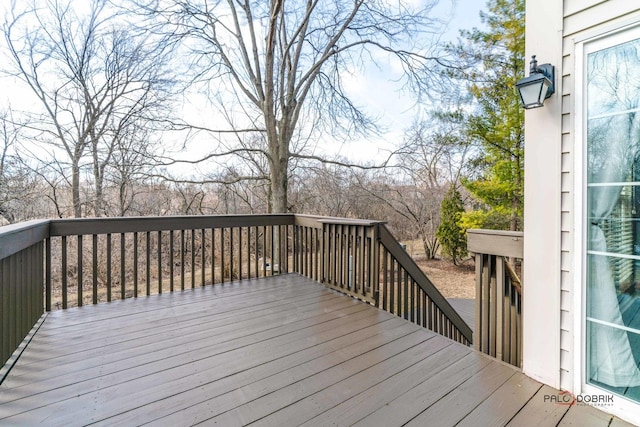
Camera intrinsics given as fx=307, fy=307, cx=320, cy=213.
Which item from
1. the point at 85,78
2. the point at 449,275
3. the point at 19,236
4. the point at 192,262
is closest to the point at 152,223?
the point at 192,262

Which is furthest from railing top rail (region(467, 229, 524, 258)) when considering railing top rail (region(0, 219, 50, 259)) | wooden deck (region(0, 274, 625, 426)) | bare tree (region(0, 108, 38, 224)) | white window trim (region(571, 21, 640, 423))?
bare tree (region(0, 108, 38, 224))

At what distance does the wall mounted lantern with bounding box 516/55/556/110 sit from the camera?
1.74 m

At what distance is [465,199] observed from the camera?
11.0 meters

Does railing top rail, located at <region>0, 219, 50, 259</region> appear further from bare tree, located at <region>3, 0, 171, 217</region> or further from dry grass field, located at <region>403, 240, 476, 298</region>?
dry grass field, located at <region>403, 240, 476, 298</region>

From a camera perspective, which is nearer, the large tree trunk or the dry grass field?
the large tree trunk

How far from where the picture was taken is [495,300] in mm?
2279

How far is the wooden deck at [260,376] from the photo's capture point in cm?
162

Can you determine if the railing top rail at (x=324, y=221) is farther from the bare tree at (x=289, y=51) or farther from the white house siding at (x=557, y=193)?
the bare tree at (x=289, y=51)

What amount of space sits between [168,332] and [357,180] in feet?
29.7

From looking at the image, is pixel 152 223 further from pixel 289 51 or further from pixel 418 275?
pixel 289 51

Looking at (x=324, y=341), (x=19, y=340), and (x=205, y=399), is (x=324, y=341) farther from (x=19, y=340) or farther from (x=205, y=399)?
(x=19, y=340)

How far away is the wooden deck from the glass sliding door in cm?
31

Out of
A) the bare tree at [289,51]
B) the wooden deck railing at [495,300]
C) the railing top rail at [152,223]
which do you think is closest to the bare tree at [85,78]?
the bare tree at [289,51]

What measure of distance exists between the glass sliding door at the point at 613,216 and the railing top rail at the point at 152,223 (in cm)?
370
